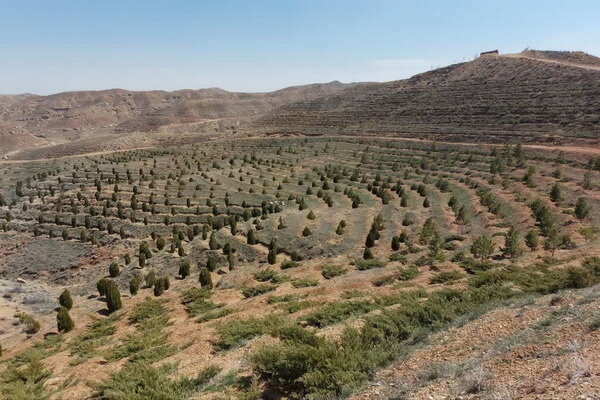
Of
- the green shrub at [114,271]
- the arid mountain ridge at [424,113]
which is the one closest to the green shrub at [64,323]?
the green shrub at [114,271]

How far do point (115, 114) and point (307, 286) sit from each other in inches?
6839

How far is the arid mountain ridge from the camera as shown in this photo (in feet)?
179

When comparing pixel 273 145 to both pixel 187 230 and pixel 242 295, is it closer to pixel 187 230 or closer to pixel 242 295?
pixel 187 230

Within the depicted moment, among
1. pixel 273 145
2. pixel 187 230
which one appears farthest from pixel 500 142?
pixel 187 230

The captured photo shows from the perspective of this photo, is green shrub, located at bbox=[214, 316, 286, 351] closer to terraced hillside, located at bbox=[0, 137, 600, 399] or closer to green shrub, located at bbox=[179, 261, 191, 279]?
terraced hillside, located at bbox=[0, 137, 600, 399]

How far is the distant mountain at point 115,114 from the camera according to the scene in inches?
4857

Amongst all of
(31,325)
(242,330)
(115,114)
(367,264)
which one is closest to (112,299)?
(31,325)

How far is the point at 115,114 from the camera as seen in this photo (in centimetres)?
16175

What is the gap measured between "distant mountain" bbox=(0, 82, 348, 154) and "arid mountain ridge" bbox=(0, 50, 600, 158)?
1.60 ft

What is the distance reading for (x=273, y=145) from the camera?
74.2 meters

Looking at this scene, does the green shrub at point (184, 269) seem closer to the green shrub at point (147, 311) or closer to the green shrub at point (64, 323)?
the green shrub at point (147, 311)

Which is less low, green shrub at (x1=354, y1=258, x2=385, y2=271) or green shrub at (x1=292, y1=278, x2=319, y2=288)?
green shrub at (x1=354, y1=258, x2=385, y2=271)

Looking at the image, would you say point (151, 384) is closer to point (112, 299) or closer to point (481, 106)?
point (112, 299)

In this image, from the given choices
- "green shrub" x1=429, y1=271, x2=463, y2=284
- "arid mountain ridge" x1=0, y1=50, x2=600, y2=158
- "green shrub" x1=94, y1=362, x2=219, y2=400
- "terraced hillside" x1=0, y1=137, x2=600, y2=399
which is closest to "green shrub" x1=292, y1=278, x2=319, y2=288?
"terraced hillside" x1=0, y1=137, x2=600, y2=399
